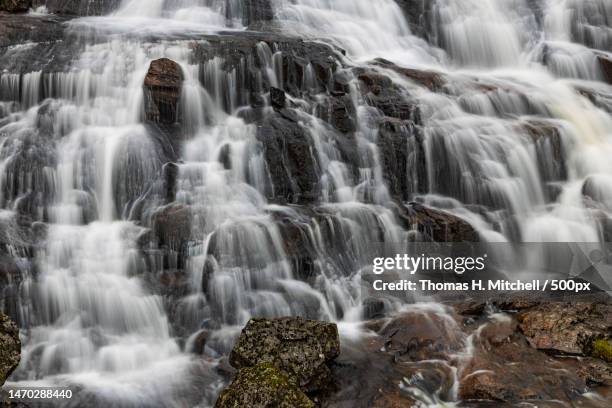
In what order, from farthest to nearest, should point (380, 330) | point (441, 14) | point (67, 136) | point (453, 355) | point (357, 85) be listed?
point (441, 14)
point (357, 85)
point (67, 136)
point (380, 330)
point (453, 355)

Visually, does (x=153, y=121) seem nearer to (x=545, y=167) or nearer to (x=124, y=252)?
(x=124, y=252)

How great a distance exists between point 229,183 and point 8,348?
186 inches

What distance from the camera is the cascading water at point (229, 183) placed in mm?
7949

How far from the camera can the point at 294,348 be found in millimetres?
6891

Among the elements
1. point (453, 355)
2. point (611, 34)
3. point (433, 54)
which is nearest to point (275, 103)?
point (453, 355)

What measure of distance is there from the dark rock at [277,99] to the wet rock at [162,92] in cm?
174

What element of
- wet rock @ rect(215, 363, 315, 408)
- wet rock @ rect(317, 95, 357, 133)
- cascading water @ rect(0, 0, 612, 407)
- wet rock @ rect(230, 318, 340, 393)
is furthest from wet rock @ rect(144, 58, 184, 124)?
wet rock @ rect(215, 363, 315, 408)

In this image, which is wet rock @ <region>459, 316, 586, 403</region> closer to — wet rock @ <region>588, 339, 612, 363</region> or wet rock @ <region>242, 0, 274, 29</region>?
wet rock @ <region>588, 339, 612, 363</region>

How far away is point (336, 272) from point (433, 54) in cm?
966

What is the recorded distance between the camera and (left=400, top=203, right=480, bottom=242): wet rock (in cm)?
1023

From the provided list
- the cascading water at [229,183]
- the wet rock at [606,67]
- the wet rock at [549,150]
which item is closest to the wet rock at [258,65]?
the cascading water at [229,183]

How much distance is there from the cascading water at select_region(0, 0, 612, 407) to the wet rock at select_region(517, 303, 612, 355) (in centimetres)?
95

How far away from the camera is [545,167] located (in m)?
12.0

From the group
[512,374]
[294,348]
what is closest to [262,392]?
[294,348]
